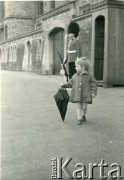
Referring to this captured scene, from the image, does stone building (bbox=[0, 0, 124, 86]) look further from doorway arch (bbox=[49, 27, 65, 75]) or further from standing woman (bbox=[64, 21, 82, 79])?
standing woman (bbox=[64, 21, 82, 79])

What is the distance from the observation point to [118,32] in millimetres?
14273

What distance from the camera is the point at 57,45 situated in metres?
22.5

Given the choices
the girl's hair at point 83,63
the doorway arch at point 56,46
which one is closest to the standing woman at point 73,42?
the girl's hair at point 83,63

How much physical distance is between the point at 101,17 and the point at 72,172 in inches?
439

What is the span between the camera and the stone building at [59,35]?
14.2m

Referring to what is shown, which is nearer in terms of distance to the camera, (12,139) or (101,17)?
(12,139)

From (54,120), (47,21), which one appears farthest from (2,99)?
(47,21)

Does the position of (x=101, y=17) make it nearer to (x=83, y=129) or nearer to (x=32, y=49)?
(x=83, y=129)

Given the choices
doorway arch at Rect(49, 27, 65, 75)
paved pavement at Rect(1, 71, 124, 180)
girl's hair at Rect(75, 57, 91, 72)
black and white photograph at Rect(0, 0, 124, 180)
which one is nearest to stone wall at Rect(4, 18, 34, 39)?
doorway arch at Rect(49, 27, 65, 75)

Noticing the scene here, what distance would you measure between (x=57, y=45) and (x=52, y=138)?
54.9ft

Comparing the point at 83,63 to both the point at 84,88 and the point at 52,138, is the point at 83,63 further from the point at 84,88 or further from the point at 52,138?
the point at 52,138

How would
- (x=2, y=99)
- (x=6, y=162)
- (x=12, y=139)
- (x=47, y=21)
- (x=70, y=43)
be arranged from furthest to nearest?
1. (x=47, y=21)
2. (x=70, y=43)
3. (x=2, y=99)
4. (x=12, y=139)
5. (x=6, y=162)

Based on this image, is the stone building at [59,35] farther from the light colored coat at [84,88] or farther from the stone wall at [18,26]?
the light colored coat at [84,88]

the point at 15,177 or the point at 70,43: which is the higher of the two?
the point at 70,43
